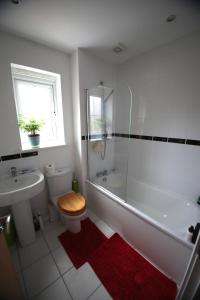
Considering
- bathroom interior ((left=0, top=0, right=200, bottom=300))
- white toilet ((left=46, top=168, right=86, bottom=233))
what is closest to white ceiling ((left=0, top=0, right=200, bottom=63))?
bathroom interior ((left=0, top=0, right=200, bottom=300))

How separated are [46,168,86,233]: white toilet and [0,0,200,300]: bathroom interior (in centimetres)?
2

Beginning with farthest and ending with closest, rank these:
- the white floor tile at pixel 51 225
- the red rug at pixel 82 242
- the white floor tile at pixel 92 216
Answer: the white floor tile at pixel 92 216
the white floor tile at pixel 51 225
the red rug at pixel 82 242

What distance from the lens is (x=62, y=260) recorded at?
1.43 metres

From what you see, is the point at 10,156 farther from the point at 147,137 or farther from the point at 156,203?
the point at 156,203

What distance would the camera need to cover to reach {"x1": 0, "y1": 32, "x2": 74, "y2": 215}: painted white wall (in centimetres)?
143

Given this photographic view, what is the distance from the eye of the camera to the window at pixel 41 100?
66.9 inches

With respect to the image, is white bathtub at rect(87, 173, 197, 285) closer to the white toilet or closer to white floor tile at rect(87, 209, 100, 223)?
white floor tile at rect(87, 209, 100, 223)

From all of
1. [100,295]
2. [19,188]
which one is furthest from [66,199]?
[100,295]

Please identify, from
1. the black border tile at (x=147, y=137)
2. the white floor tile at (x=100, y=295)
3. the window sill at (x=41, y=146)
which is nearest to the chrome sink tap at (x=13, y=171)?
the window sill at (x=41, y=146)

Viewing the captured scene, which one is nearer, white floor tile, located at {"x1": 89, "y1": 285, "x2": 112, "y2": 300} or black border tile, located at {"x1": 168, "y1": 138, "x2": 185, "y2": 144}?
white floor tile, located at {"x1": 89, "y1": 285, "x2": 112, "y2": 300}

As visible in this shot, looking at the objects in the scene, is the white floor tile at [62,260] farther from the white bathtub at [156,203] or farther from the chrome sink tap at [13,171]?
the chrome sink tap at [13,171]

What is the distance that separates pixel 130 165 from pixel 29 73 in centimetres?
203

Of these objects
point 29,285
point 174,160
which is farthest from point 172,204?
point 29,285

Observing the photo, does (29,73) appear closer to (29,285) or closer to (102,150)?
(102,150)
